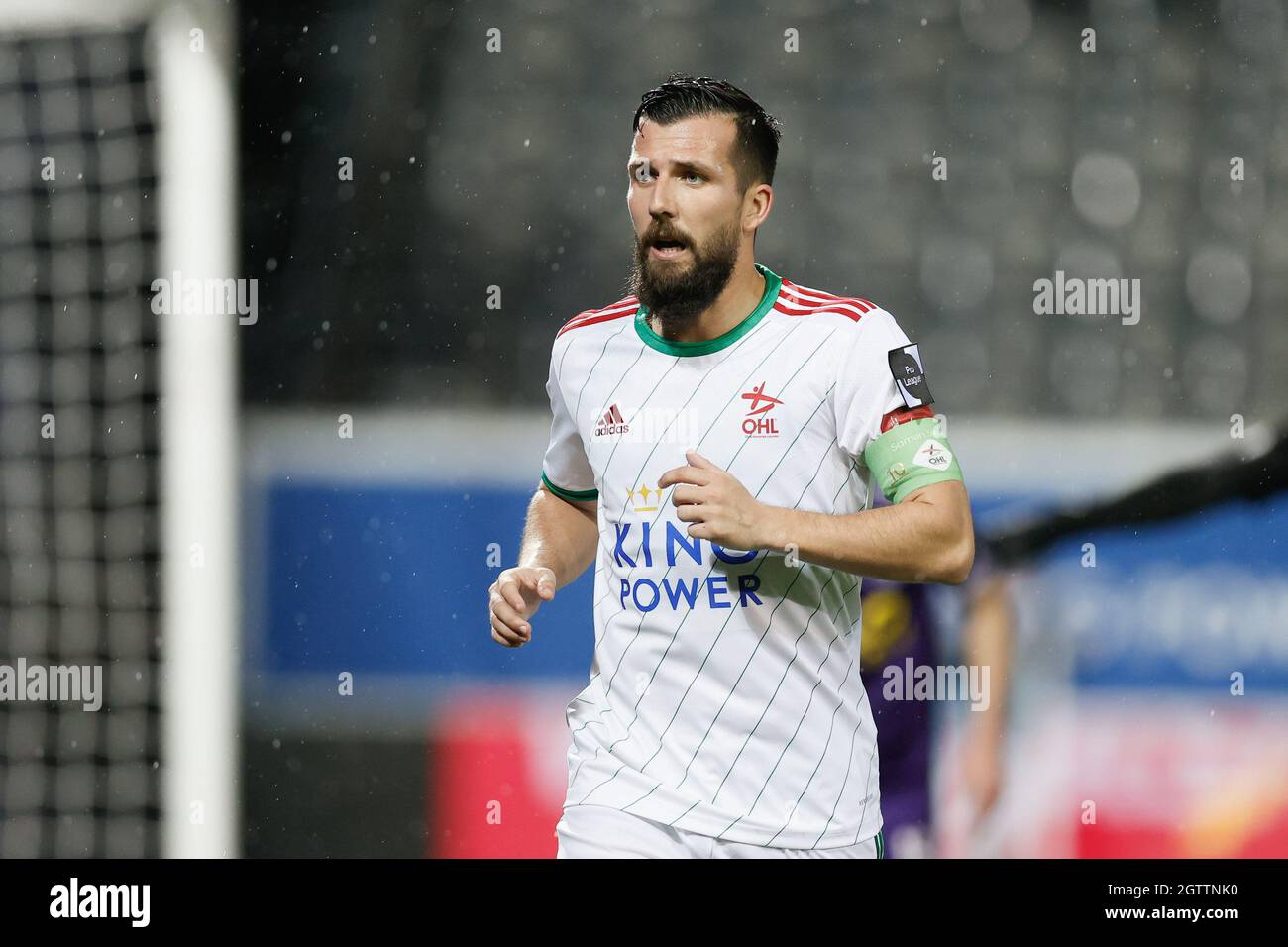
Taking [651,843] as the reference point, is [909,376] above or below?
above

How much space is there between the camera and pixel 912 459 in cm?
202

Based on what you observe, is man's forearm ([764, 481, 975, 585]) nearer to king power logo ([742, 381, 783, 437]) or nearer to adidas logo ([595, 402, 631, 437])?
king power logo ([742, 381, 783, 437])

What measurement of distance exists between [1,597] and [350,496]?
3.46 feet

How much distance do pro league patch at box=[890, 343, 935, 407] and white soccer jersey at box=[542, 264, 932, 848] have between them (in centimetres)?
1

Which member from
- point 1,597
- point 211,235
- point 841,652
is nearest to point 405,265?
point 211,235

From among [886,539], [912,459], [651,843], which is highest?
[912,459]

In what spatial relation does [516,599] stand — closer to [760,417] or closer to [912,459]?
[760,417]

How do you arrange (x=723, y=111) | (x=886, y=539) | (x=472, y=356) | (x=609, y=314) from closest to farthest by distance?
(x=886, y=539) → (x=723, y=111) → (x=609, y=314) → (x=472, y=356)

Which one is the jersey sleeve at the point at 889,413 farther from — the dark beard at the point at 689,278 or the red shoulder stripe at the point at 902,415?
the dark beard at the point at 689,278

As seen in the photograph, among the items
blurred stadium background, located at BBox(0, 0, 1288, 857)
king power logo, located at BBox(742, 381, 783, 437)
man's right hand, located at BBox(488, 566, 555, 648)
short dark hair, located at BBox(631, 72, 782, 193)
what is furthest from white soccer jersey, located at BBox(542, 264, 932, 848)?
blurred stadium background, located at BBox(0, 0, 1288, 857)

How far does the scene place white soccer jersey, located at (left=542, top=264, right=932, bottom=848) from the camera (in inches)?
82.0

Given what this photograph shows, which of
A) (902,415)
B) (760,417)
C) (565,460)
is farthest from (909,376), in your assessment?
(565,460)

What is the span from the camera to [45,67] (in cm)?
386

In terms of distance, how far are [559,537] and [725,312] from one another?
523mm
